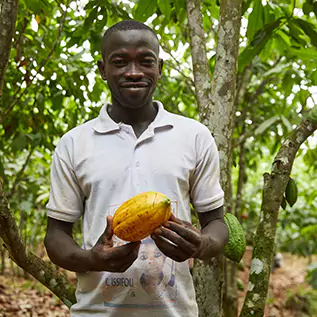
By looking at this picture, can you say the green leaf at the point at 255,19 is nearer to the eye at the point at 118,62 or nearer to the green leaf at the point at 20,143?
the eye at the point at 118,62

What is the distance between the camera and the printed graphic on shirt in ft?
3.67

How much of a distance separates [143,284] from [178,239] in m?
0.22

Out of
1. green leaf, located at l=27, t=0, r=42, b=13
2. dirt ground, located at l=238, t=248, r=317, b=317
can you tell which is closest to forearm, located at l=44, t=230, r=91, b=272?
green leaf, located at l=27, t=0, r=42, b=13

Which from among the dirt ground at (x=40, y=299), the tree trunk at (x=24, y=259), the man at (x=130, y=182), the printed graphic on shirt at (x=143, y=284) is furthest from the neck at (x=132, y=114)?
the dirt ground at (x=40, y=299)

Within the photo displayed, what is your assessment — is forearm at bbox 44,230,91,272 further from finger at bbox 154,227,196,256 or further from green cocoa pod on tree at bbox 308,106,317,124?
green cocoa pod on tree at bbox 308,106,317,124

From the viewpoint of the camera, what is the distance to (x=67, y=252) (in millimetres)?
1107

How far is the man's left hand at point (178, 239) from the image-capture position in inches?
37.6

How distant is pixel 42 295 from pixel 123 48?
3.65 meters

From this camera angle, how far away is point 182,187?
1.17 meters

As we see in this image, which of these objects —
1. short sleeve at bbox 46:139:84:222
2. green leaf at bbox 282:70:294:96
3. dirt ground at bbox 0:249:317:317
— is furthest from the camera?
dirt ground at bbox 0:249:317:317

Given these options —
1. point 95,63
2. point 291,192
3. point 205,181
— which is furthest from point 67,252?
point 95,63

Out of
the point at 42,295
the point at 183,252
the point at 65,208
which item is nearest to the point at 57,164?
the point at 65,208

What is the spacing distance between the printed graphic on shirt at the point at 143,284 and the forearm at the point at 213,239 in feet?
0.37

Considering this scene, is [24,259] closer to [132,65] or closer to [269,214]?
[132,65]
